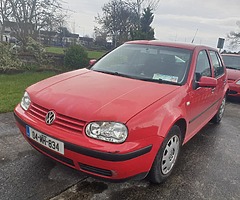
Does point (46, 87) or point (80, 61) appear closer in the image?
point (46, 87)

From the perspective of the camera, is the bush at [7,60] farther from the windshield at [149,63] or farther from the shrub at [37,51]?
the windshield at [149,63]

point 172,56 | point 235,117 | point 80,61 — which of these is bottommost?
point 235,117

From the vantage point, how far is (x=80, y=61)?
363 inches

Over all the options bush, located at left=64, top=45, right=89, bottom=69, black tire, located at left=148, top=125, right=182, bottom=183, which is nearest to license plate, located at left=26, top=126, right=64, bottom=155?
black tire, located at left=148, top=125, right=182, bottom=183

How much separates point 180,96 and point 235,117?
12.1ft

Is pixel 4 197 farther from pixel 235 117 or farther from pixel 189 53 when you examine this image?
pixel 235 117

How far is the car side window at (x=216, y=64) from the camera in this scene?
12.9 feet

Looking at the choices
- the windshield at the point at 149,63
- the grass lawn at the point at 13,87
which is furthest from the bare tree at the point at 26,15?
the windshield at the point at 149,63

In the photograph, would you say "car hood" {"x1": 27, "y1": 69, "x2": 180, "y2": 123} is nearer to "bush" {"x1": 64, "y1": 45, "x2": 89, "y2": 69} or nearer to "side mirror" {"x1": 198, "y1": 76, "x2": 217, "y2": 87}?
"side mirror" {"x1": 198, "y1": 76, "x2": 217, "y2": 87}

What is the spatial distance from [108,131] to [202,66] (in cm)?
209

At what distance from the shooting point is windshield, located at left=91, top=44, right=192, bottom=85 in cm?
286

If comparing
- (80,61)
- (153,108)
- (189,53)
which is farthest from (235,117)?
(80,61)

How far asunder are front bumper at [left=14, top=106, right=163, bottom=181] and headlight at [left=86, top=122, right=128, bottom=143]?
0.20 ft

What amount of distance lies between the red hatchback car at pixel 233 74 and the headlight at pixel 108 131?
599 centimetres
